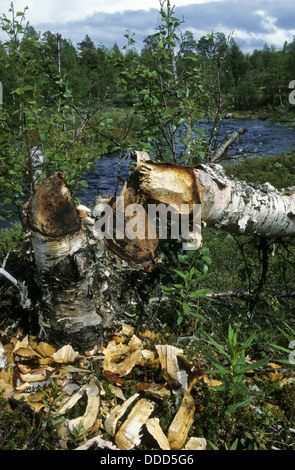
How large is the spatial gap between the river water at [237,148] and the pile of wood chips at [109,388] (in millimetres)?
7827

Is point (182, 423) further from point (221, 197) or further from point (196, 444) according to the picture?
point (221, 197)

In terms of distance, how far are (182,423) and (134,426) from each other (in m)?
0.23

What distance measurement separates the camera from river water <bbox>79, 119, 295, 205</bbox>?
1205cm

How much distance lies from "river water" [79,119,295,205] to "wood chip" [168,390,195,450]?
27.3 ft

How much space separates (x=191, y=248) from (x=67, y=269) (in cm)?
81

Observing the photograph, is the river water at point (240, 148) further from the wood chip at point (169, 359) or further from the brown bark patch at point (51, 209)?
the wood chip at point (169, 359)

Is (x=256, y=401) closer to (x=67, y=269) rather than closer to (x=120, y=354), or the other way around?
(x=120, y=354)

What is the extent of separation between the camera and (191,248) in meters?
2.22

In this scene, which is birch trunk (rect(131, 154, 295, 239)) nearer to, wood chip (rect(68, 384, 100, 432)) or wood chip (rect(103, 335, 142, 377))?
wood chip (rect(103, 335, 142, 377))

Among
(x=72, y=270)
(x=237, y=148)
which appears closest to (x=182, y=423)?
(x=72, y=270)

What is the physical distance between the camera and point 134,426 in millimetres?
1578

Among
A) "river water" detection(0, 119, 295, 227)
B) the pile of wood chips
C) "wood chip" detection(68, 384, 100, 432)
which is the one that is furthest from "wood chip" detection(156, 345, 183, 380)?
"river water" detection(0, 119, 295, 227)
